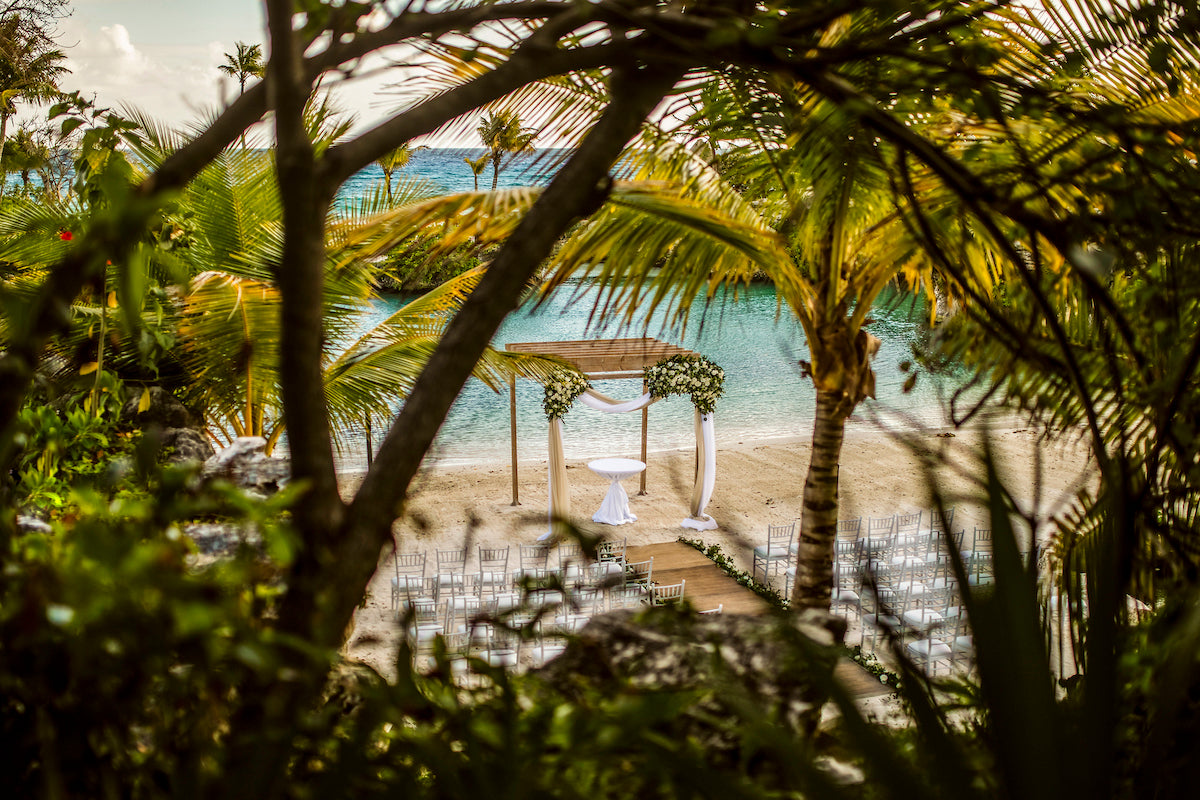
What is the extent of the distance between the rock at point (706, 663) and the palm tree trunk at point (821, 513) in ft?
10.9

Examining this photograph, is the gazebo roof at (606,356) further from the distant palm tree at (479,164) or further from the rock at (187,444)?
the rock at (187,444)

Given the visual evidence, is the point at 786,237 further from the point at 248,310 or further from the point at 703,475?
the point at 703,475

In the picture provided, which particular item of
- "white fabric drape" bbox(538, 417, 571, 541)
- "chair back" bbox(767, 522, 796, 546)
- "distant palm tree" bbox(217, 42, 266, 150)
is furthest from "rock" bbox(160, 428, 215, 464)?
"chair back" bbox(767, 522, 796, 546)

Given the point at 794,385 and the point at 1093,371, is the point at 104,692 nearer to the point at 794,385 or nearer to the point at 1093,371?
the point at 1093,371

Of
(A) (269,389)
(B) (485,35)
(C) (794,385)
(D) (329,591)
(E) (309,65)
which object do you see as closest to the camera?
(D) (329,591)

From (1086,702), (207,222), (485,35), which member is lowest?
(1086,702)

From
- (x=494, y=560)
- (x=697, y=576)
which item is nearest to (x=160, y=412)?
(x=494, y=560)

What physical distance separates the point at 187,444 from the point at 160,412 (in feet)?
2.72

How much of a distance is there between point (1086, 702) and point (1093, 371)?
3.47 m

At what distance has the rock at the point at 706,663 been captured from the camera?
81 cm

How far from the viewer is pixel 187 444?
6559mm

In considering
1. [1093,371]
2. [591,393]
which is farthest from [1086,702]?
[591,393]

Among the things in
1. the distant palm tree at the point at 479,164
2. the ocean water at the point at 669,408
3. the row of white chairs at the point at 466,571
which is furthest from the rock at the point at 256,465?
the ocean water at the point at 669,408

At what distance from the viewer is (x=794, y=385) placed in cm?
2564
